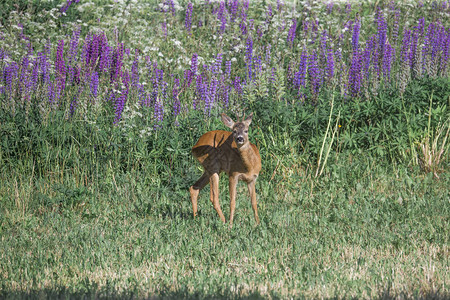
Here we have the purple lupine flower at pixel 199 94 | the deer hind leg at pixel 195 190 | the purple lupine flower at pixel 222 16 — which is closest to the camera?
the deer hind leg at pixel 195 190

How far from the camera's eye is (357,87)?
8469 millimetres

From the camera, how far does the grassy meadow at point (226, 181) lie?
191 inches

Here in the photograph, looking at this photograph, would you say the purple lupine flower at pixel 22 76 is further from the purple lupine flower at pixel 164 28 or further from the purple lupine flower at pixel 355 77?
the purple lupine flower at pixel 355 77

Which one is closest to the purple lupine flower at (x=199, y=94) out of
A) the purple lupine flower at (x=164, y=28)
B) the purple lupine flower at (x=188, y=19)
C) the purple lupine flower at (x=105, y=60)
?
the purple lupine flower at (x=105, y=60)

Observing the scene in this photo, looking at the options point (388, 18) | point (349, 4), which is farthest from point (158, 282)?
point (349, 4)

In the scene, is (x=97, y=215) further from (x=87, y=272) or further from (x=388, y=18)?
(x=388, y=18)

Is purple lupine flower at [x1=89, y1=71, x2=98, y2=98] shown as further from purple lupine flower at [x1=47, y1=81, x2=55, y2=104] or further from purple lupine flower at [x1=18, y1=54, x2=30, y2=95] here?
purple lupine flower at [x1=18, y1=54, x2=30, y2=95]

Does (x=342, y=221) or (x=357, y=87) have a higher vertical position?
(x=357, y=87)

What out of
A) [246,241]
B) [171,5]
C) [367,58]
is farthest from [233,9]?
[246,241]

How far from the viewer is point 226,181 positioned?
760 centimetres

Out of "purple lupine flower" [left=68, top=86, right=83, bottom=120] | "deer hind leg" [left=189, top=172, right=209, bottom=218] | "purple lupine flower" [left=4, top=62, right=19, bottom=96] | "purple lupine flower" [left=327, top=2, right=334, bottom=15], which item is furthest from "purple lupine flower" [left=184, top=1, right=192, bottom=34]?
"deer hind leg" [left=189, top=172, right=209, bottom=218]

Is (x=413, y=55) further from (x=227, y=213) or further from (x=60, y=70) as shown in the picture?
(x=60, y=70)

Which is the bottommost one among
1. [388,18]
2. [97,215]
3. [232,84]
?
[97,215]

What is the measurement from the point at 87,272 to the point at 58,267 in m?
0.30
